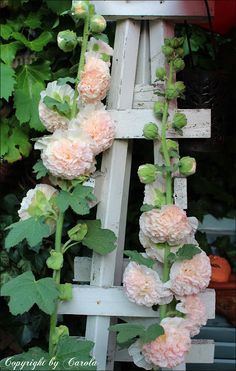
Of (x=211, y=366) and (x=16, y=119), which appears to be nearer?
(x=16, y=119)

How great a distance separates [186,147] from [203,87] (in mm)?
180

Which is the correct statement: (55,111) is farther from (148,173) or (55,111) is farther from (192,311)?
(192,311)

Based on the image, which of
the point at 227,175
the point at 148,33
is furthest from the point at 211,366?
the point at 148,33

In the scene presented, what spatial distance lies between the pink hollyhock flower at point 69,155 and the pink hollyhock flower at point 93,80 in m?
0.10

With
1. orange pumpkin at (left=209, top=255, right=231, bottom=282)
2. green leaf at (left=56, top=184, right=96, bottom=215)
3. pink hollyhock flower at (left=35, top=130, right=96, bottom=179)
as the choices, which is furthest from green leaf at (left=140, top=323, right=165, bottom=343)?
orange pumpkin at (left=209, top=255, right=231, bottom=282)

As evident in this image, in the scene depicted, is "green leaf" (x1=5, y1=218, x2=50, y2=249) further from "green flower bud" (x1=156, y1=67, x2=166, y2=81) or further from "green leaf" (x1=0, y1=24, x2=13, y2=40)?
"green leaf" (x1=0, y1=24, x2=13, y2=40)

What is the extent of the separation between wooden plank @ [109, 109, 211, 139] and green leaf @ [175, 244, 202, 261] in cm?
32

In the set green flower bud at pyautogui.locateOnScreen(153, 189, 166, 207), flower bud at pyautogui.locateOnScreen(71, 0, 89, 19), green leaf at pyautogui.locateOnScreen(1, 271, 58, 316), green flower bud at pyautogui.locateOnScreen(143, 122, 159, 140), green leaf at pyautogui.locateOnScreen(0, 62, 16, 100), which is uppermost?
flower bud at pyautogui.locateOnScreen(71, 0, 89, 19)

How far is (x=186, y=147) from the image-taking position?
1.63m

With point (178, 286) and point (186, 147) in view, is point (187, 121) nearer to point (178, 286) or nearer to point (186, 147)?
point (186, 147)

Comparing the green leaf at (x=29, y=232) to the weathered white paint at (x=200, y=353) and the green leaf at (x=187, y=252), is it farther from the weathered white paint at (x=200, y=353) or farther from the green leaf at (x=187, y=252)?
the weathered white paint at (x=200, y=353)

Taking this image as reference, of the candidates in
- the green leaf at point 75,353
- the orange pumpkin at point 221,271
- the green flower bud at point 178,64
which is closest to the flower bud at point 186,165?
the green flower bud at point 178,64

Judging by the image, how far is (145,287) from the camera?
1427 mm

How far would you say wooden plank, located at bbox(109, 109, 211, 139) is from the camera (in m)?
1.56
